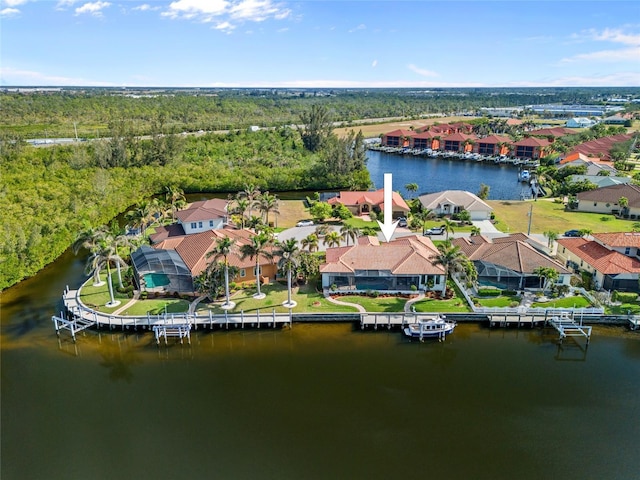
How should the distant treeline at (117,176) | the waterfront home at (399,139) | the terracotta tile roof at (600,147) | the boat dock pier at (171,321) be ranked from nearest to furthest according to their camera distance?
the boat dock pier at (171,321)
the distant treeline at (117,176)
the terracotta tile roof at (600,147)
the waterfront home at (399,139)

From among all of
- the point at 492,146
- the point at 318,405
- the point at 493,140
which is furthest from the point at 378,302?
the point at 493,140

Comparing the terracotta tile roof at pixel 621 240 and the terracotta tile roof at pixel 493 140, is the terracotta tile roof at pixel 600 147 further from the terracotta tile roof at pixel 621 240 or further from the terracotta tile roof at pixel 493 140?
the terracotta tile roof at pixel 621 240

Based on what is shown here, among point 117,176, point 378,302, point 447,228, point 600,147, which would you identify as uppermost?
point 600,147

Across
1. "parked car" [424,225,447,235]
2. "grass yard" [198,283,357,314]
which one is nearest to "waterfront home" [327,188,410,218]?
"parked car" [424,225,447,235]

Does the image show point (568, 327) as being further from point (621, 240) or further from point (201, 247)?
point (201, 247)

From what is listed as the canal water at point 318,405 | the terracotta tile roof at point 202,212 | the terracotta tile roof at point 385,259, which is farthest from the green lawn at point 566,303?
the terracotta tile roof at point 202,212

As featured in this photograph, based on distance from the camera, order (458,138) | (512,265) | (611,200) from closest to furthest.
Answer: (512,265) < (611,200) < (458,138)
